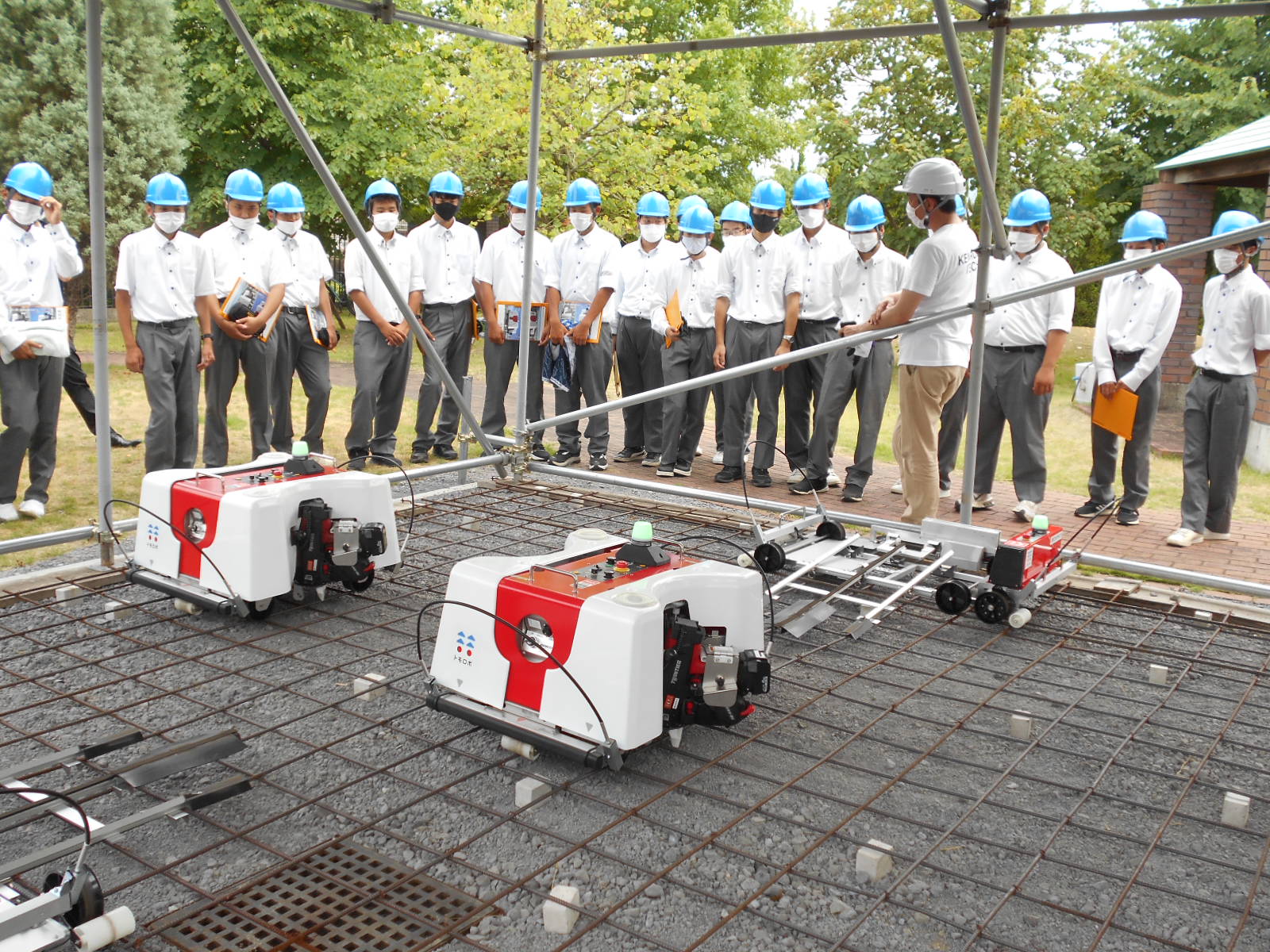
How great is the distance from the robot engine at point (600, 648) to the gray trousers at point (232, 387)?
4.05 meters

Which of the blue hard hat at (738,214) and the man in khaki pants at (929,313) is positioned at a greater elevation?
the blue hard hat at (738,214)

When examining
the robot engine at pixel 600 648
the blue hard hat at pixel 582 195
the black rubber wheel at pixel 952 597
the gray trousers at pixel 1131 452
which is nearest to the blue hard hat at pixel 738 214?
the blue hard hat at pixel 582 195

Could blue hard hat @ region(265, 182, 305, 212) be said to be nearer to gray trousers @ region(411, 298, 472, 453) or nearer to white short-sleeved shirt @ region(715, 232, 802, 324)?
gray trousers @ region(411, 298, 472, 453)

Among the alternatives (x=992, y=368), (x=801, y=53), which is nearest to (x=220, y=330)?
(x=992, y=368)

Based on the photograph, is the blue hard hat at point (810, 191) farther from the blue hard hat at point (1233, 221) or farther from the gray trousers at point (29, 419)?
the gray trousers at point (29, 419)

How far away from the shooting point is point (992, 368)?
6.75 metres

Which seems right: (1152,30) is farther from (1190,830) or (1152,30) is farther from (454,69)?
(1190,830)

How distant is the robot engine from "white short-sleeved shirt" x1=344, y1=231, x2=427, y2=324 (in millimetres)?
4579

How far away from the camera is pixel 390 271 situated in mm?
7504

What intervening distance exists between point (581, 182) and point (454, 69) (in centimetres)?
915

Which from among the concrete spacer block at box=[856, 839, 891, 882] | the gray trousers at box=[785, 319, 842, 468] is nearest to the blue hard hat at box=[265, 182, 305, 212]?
the gray trousers at box=[785, 319, 842, 468]

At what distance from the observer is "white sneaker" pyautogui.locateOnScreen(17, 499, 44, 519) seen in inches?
234

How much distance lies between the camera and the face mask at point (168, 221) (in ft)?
20.8

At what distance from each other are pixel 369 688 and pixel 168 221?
398cm
